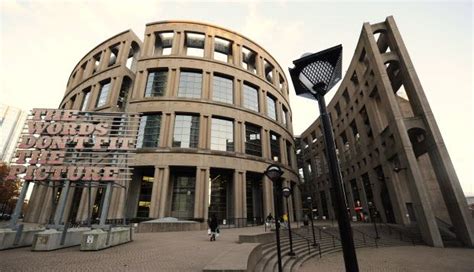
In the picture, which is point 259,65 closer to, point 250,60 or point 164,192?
point 250,60

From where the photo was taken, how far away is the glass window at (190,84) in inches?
1110

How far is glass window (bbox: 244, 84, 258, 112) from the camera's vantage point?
104ft

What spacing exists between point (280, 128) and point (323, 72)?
1212 inches

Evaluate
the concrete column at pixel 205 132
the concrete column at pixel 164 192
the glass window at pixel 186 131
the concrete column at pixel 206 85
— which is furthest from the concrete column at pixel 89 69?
the concrete column at pixel 164 192

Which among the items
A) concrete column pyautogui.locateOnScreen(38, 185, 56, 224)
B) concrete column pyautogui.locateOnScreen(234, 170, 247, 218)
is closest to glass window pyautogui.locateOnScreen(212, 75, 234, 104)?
concrete column pyautogui.locateOnScreen(234, 170, 247, 218)

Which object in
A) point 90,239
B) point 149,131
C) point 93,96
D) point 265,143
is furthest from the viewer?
point 93,96

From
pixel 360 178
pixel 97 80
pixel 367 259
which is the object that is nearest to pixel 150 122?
pixel 97 80

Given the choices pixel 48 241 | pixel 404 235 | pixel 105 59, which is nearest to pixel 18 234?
pixel 48 241

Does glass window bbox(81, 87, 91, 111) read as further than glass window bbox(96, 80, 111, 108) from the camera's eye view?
Yes

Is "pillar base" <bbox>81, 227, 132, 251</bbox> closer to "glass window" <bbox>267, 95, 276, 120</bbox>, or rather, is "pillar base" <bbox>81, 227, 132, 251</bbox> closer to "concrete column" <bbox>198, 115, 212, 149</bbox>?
"concrete column" <bbox>198, 115, 212, 149</bbox>

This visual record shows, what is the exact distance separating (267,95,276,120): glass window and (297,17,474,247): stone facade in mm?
12894

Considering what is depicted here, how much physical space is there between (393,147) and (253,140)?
16236 millimetres

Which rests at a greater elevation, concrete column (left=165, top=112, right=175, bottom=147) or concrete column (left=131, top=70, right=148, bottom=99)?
concrete column (left=131, top=70, right=148, bottom=99)

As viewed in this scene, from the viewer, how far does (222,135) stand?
27359 millimetres
